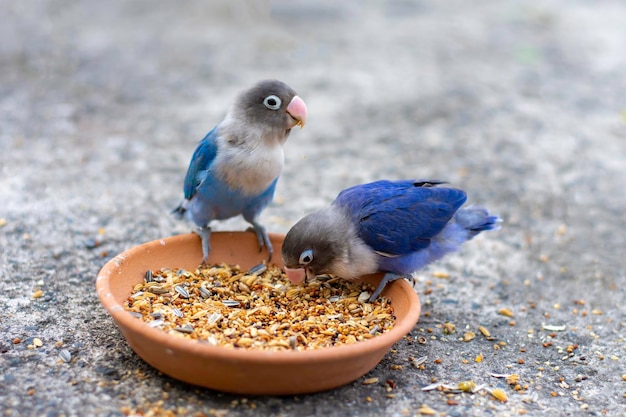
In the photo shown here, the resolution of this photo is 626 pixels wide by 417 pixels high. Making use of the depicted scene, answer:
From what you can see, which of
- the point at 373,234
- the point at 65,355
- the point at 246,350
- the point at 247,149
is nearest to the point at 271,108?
the point at 247,149

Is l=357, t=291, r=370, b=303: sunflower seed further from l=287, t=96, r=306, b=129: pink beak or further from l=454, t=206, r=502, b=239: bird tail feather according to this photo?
l=287, t=96, r=306, b=129: pink beak

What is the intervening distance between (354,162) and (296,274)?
2.90 m

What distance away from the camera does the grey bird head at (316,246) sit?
11.9ft

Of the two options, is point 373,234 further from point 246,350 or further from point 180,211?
point 180,211

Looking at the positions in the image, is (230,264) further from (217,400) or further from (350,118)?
(350,118)

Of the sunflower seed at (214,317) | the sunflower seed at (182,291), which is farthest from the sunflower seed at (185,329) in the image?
the sunflower seed at (182,291)

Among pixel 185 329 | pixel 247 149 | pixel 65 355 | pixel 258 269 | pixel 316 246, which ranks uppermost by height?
pixel 247 149

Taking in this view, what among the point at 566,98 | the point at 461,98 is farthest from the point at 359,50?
the point at 566,98

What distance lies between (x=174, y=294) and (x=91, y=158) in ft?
9.63

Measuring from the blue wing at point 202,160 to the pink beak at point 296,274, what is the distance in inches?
32.3

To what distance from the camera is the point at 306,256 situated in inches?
142

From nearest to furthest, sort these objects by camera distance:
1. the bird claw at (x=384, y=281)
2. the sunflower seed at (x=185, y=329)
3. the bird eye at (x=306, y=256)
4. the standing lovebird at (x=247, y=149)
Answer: the sunflower seed at (x=185, y=329), the bird eye at (x=306, y=256), the bird claw at (x=384, y=281), the standing lovebird at (x=247, y=149)

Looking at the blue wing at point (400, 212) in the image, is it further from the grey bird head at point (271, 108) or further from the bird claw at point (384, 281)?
the grey bird head at point (271, 108)

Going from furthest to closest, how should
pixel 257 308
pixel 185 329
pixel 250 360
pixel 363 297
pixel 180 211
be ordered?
pixel 180 211
pixel 363 297
pixel 257 308
pixel 185 329
pixel 250 360
